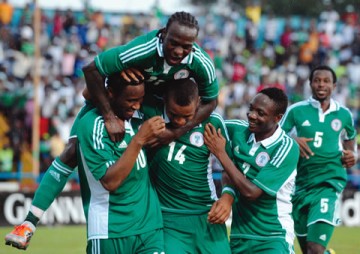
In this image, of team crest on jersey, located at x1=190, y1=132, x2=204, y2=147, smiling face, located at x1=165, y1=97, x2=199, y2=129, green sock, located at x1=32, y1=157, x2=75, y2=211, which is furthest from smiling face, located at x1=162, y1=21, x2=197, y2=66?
green sock, located at x1=32, y1=157, x2=75, y2=211

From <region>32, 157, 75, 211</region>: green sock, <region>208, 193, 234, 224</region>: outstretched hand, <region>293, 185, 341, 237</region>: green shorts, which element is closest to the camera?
<region>208, 193, 234, 224</region>: outstretched hand

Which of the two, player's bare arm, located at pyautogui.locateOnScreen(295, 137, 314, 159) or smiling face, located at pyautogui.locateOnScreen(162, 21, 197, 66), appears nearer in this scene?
smiling face, located at pyautogui.locateOnScreen(162, 21, 197, 66)

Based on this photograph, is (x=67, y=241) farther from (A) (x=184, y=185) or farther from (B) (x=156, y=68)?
(B) (x=156, y=68)

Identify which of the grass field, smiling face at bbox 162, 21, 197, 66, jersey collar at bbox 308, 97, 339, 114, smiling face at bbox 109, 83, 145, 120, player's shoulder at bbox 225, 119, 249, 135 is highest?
smiling face at bbox 162, 21, 197, 66

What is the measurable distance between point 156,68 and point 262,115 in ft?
3.47

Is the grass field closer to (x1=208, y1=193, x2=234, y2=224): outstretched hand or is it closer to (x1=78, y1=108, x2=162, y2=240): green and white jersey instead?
(x1=208, y1=193, x2=234, y2=224): outstretched hand

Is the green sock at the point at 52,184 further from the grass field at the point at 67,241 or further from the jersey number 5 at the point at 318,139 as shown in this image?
the grass field at the point at 67,241

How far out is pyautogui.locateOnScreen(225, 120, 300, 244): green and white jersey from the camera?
7480mm

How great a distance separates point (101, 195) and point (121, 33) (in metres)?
18.8

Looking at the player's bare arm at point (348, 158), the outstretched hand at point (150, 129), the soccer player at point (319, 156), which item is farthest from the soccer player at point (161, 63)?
the player's bare arm at point (348, 158)

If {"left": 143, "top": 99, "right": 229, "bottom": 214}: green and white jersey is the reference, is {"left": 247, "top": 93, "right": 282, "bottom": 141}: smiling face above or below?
above

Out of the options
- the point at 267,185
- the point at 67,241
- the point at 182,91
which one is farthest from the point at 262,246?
the point at 67,241

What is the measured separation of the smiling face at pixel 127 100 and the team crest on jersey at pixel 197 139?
74 centimetres

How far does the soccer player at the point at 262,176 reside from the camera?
744 centimetres
